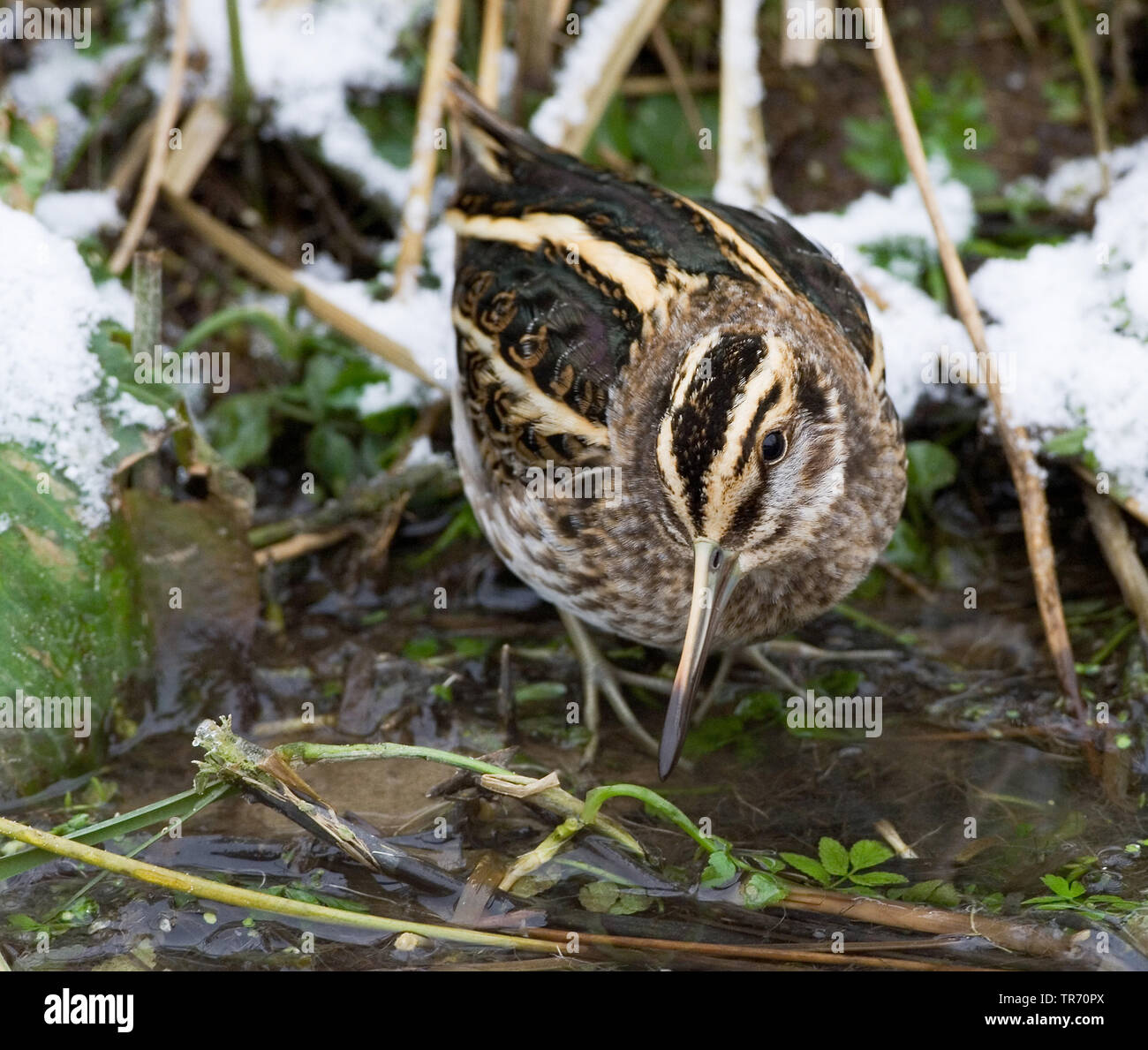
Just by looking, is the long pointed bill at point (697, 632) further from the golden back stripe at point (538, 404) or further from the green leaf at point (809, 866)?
the golden back stripe at point (538, 404)

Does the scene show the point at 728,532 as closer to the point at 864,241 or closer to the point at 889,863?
the point at 889,863

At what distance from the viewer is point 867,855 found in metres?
3.47

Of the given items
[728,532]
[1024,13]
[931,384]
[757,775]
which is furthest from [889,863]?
[1024,13]

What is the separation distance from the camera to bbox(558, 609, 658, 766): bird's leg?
407 cm

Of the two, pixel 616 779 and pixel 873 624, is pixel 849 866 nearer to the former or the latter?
pixel 616 779

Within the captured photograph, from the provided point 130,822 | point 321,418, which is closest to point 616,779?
point 130,822

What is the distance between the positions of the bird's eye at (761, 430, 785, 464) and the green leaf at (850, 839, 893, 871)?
3.17ft

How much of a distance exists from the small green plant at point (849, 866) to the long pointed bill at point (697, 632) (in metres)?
0.41

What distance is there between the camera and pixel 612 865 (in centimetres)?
350

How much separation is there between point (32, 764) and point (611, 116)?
3.28 m

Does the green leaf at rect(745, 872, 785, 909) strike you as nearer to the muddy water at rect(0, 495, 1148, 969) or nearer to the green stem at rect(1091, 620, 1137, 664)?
the muddy water at rect(0, 495, 1148, 969)

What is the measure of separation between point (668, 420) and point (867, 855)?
1.16 m

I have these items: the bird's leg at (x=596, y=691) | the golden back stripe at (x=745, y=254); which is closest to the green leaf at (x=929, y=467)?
the golden back stripe at (x=745, y=254)

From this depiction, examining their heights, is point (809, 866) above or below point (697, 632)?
below
